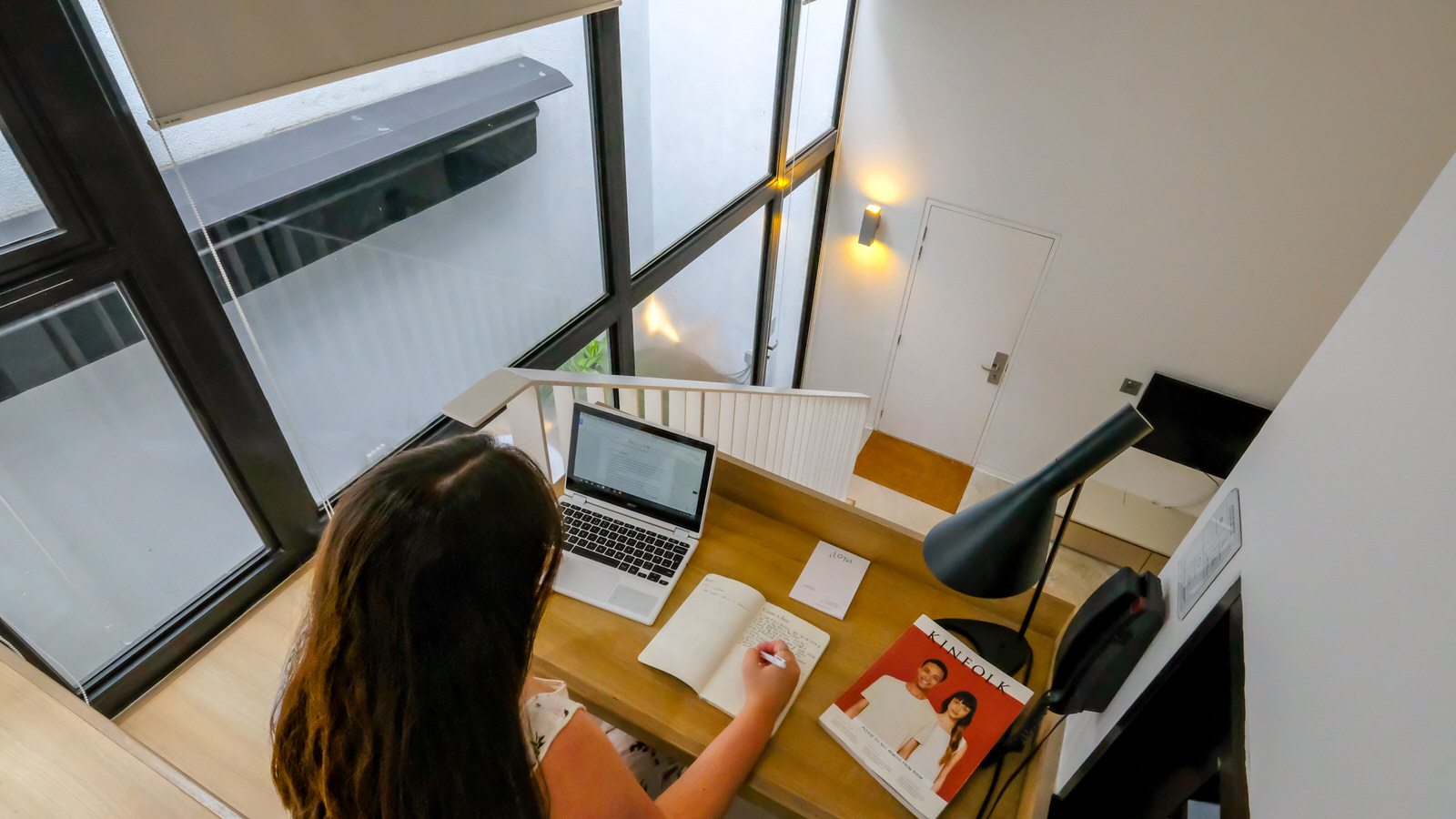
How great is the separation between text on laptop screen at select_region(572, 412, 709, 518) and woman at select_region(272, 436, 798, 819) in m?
0.63

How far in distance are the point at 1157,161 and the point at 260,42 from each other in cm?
369

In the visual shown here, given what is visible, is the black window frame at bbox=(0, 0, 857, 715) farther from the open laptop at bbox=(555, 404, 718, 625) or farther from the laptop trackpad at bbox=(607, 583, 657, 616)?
the laptop trackpad at bbox=(607, 583, 657, 616)

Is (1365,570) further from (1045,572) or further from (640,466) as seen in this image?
(640,466)

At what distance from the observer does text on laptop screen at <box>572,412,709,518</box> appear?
61.2 inches

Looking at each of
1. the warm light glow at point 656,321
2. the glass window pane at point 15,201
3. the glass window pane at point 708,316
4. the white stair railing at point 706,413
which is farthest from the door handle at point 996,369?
the glass window pane at point 15,201

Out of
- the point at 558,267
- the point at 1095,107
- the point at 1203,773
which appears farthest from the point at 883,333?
the point at 1203,773

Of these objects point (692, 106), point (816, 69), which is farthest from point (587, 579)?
point (816, 69)

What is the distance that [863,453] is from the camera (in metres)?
4.96

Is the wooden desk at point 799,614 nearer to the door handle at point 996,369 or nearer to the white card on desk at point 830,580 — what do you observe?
the white card on desk at point 830,580

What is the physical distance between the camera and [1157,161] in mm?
3445

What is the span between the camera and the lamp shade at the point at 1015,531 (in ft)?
3.87

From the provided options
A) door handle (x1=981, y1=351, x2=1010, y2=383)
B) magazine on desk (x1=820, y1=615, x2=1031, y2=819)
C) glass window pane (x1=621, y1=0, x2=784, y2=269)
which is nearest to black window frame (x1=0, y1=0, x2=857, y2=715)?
glass window pane (x1=621, y1=0, x2=784, y2=269)

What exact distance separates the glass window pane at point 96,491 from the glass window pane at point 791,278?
3.20m

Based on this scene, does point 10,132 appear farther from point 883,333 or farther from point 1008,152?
point 883,333
